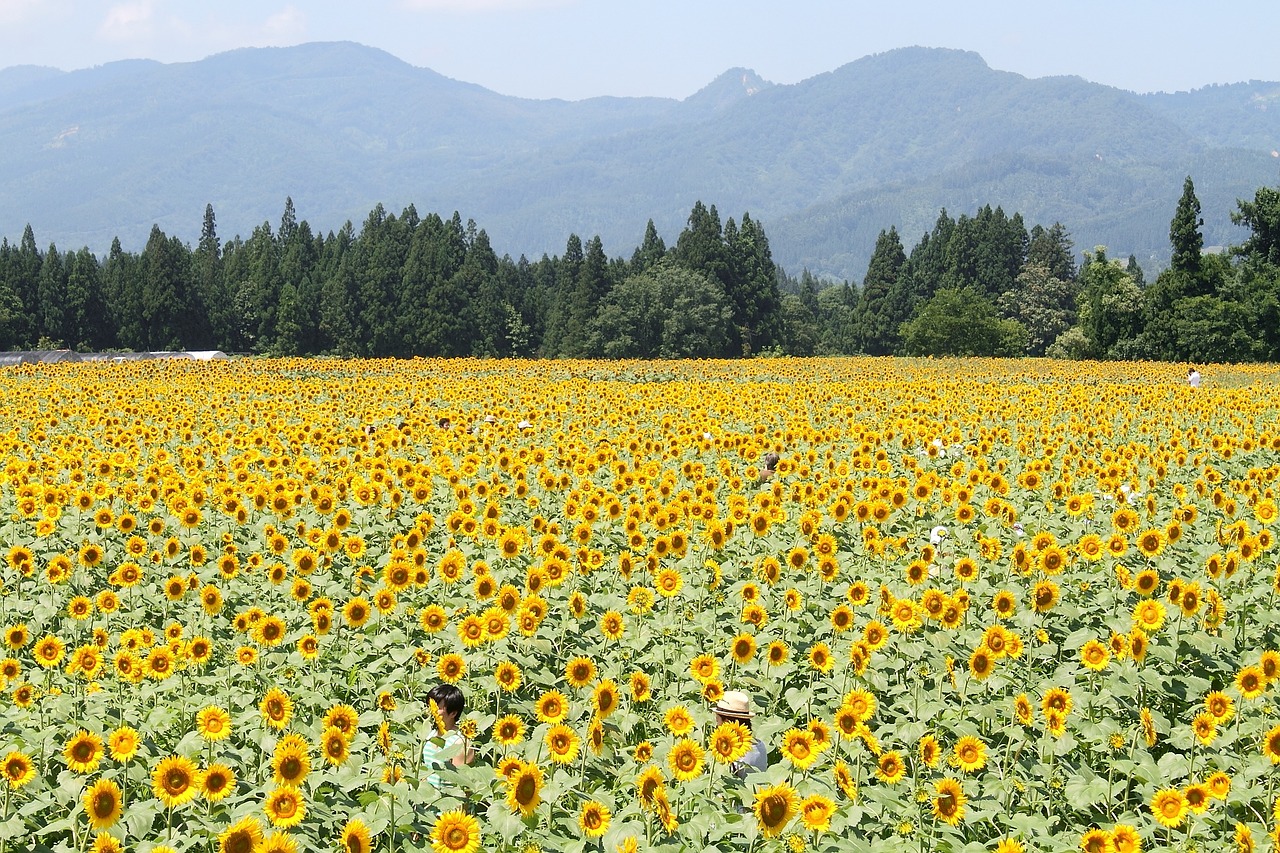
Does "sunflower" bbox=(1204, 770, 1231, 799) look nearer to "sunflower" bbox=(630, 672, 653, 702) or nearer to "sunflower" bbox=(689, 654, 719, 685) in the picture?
"sunflower" bbox=(689, 654, 719, 685)

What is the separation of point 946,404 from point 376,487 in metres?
16.4

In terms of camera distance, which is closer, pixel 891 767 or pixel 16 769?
pixel 16 769

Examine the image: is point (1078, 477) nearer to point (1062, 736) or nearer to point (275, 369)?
point (1062, 736)

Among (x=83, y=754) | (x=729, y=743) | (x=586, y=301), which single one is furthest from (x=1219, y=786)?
(x=586, y=301)

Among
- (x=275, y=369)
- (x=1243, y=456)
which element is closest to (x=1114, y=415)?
(x=1243, y=456)

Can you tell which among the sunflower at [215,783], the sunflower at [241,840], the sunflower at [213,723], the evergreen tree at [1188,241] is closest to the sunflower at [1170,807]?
the sunflower at [241,840]

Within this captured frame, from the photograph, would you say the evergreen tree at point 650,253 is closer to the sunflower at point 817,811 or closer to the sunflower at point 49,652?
the sunflower at point 49,652

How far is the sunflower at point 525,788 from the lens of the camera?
520cm

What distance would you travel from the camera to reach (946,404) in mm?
25391

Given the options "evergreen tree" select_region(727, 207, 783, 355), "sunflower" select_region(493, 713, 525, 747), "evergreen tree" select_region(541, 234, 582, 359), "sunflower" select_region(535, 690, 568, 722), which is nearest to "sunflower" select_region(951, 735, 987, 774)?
"sunflower" select_region(535, 690, 568, 722)

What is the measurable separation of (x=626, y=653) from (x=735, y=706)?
144cm

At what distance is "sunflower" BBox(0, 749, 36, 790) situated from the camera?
5.40 meters

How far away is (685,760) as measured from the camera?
18.5 ft

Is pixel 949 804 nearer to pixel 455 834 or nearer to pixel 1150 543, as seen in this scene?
pixel 455 834
